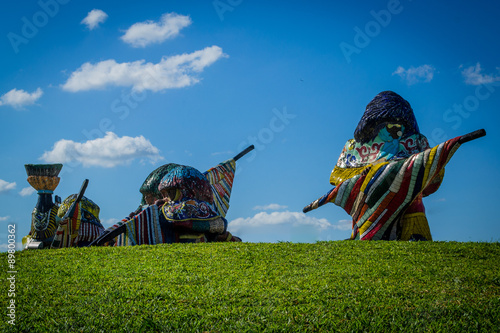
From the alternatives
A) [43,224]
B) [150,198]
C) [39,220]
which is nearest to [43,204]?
[39,220]

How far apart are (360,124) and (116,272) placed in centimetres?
560

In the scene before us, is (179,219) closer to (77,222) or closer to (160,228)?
(160,228)

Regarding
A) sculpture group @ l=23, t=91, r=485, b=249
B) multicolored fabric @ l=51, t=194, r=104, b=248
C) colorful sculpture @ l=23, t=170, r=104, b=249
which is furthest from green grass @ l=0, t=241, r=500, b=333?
colorful sculpture @ l=23, t=170, r=104, b=249

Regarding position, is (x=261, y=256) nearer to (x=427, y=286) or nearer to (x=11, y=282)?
(x=427, y=286)

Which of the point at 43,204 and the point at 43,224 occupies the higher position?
the point at 43,204

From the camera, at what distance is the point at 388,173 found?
29.9ft

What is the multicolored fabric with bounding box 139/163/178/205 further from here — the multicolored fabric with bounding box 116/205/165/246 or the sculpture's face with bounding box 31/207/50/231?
the sculpture's face with bounding box 31/207/50/231

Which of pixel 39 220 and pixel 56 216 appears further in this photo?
pixel 56 216

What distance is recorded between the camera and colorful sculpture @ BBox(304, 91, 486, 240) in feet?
29.0

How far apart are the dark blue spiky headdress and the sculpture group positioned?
0.02 meters

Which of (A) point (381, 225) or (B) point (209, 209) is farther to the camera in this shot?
(B) point (209, 209)

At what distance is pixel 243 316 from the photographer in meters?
5.15

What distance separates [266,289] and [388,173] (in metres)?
4.12

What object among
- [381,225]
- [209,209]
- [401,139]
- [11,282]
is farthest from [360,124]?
[11,282]
